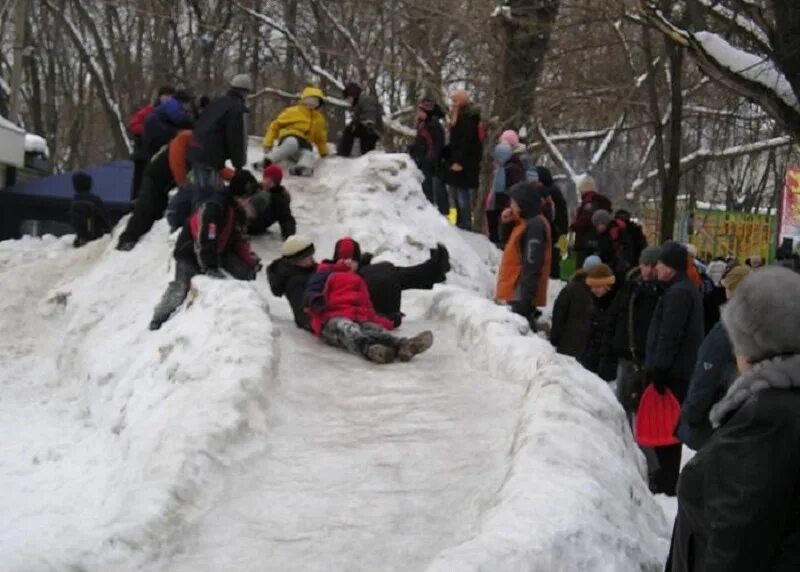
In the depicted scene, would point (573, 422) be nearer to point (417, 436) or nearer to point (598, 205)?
point (417, 436)

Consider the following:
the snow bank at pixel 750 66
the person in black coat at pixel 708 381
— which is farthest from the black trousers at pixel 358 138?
the person in black coat at pixel 708 381

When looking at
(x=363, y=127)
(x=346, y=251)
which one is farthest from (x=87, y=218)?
(x=346, y=251)

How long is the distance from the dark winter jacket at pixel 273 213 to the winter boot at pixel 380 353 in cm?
524

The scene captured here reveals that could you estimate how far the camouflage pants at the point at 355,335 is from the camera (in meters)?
8.70

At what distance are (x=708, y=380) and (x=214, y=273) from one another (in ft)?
17.6

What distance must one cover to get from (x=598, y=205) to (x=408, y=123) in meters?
13.8

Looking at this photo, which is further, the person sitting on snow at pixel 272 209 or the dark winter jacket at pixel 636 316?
the person sitting on snow at pixel 272 209

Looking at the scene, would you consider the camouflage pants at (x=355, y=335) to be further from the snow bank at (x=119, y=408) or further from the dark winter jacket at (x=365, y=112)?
the dark winter jacket at (x=365, y=112)

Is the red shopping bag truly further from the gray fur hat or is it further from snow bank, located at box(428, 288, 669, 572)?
the gray fur hat

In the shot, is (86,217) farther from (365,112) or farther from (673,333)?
(673,333)

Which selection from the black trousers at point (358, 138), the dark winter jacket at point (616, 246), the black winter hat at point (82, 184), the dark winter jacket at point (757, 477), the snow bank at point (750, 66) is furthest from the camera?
the black trousers at point (358, 138)

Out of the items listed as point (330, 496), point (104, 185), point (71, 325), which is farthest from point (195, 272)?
point (104, 185)

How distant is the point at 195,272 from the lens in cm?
1106

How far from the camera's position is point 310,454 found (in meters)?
6.35
